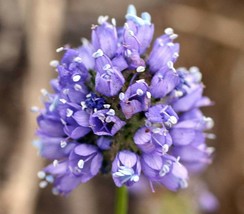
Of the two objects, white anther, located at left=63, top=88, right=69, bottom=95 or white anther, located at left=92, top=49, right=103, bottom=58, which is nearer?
white anther, located at left=92, top=49, right=103, bottom=58

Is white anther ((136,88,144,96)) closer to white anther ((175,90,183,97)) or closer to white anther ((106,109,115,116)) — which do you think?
A: white anther ((106,109,115,116))

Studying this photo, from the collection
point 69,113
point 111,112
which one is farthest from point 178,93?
point 69,113

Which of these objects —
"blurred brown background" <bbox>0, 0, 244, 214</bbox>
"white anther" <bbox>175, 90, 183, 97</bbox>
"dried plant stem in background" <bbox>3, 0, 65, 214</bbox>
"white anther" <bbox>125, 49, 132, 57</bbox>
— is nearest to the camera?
"white anther" <bbox>125, 49, 132, 57</bbox>

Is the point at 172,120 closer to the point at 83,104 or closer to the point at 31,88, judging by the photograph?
the point at 83,104

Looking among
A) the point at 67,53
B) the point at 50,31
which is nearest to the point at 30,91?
the point at 50,31

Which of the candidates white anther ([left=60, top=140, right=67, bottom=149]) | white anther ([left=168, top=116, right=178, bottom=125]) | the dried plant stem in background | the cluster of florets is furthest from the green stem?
the dried plant stem in background

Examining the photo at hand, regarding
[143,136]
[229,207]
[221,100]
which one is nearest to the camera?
[143,136]

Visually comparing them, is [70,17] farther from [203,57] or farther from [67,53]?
[67,53]
